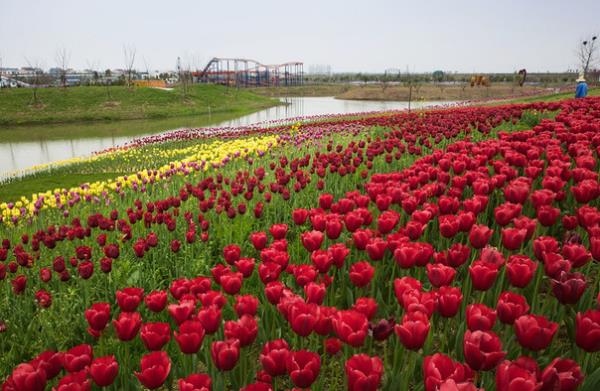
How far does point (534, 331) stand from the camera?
1621 millimetres

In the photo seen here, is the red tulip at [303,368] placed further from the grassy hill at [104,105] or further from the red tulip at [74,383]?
the grassy hill at [104,105]

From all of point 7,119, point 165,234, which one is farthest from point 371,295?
point 7,119

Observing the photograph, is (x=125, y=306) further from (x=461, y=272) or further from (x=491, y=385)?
(x=461, y=272)

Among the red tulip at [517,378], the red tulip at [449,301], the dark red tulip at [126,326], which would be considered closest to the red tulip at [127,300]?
the dark red tulip at [126,326]

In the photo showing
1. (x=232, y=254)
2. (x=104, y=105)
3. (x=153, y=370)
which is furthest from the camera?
(x=104, y=105)

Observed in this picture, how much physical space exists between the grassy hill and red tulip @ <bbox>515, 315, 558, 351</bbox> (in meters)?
46.8

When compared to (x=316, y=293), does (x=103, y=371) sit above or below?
below

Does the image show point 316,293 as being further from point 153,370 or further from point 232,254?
point 232,254

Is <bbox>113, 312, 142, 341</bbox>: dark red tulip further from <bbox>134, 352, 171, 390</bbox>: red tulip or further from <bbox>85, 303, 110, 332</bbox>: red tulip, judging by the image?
<bbox>134, 352, 171, 390</bbox>: red tulip

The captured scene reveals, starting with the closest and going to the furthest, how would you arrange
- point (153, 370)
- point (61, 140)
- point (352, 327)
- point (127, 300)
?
point (153, 370) < point (352, 327) < point (127, 300) < point (61, 140)

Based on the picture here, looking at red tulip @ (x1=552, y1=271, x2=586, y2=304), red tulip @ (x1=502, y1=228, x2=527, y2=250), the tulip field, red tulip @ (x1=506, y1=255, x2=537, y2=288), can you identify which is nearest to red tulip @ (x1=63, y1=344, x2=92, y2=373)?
the tulip field

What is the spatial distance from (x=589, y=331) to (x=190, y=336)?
4.95 ft

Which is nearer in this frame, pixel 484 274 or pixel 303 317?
pixel 303 317

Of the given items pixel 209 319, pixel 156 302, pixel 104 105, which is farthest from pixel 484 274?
pixel 104 105
